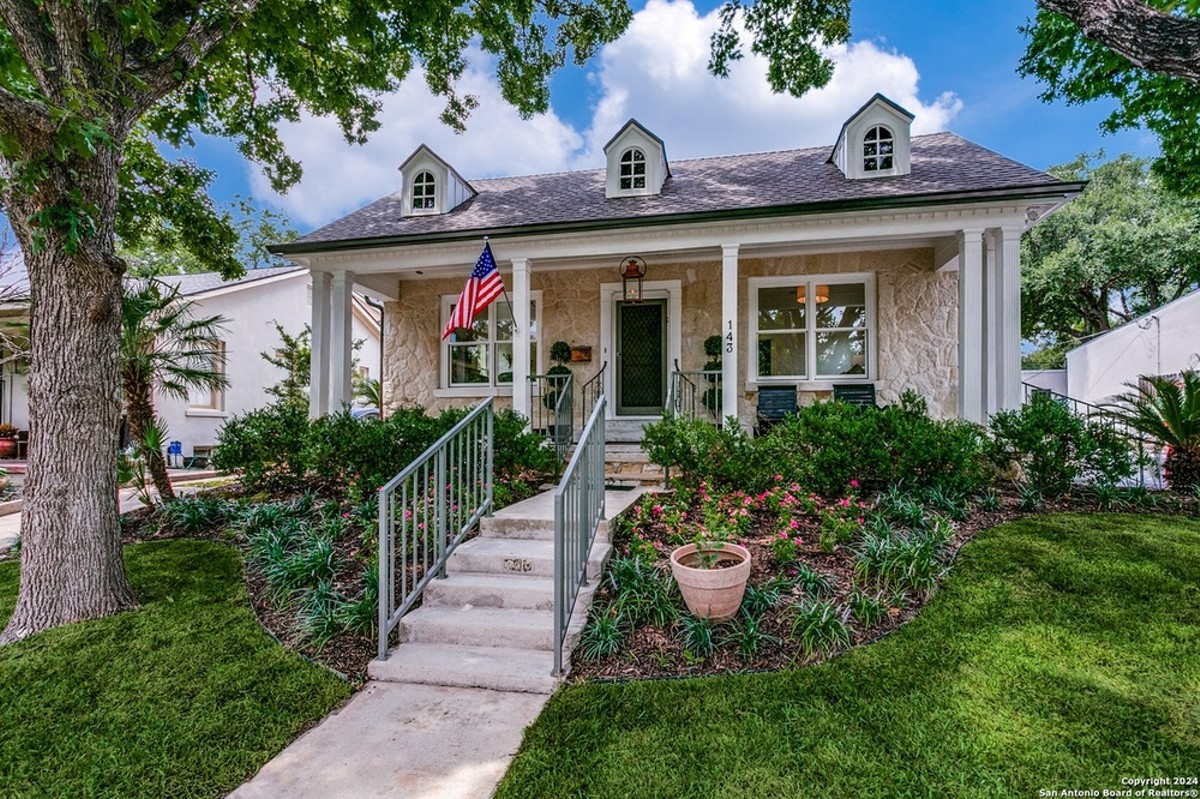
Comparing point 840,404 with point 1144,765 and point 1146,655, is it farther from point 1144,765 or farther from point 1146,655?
point 1144,765

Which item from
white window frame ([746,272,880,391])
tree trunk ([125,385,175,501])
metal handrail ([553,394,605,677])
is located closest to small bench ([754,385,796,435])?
white window frame ([746,272,880,391])

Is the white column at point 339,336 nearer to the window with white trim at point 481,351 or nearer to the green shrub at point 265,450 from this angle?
the green shrub at point 265,450

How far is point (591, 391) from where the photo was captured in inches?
358

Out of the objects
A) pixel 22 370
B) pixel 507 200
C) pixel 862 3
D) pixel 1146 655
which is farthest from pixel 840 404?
pixel 22 370

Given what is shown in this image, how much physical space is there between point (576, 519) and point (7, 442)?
592 inches

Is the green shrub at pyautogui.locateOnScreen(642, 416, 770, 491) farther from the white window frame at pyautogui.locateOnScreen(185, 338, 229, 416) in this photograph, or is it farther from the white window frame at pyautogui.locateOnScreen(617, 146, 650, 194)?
the white window frame at pyautogui.locateOnScreen(185, 338, 229, 416)

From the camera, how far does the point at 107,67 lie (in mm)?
3766

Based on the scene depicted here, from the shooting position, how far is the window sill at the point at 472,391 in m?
9.39

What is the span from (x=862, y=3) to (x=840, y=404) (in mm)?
5365

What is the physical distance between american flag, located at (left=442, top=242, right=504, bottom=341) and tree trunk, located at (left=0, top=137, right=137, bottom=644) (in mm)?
3060

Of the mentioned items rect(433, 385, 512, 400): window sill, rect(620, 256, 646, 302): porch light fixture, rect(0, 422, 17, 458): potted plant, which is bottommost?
rect(0, 422, 17, 458): potted plant

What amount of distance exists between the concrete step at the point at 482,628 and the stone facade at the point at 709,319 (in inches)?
225

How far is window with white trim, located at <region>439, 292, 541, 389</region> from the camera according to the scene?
948 centimetres

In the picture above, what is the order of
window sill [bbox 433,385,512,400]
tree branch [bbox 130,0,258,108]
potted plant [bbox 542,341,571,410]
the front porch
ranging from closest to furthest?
tree branch [bbox 130,0,258,108]
the front porch
potted plant [bbox 542,341,571,410]
window sill [bbox 433,385,512,400]
